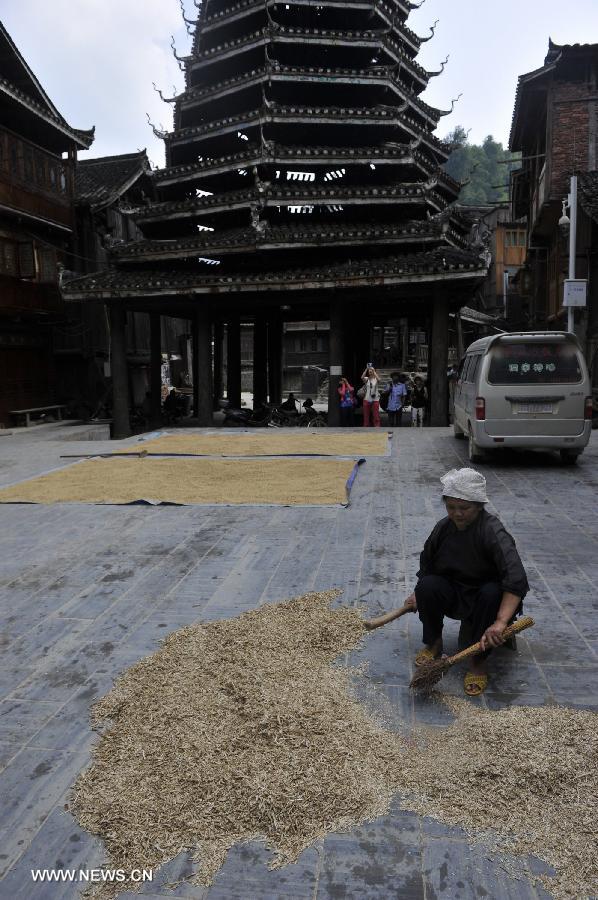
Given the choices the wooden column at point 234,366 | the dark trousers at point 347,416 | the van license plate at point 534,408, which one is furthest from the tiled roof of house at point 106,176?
the van license plate at point 534,408

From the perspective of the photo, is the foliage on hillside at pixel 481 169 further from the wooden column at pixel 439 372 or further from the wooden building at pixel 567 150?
the wooden column at pixel 439 372

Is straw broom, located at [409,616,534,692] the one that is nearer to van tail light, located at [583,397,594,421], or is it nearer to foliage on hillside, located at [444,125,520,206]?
van tail light, located at [583,397,594,421]

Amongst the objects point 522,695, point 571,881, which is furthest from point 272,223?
point 571,881

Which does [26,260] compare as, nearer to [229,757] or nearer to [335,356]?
[335,356]

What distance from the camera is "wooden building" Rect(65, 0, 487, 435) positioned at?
59.4 feet

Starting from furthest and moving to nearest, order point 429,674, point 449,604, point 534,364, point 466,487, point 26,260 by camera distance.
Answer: point 26,260, point 534,364, point 449,604, point 466,487, point 429,674

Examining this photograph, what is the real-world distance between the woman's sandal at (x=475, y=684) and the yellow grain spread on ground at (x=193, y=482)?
489 centimetres

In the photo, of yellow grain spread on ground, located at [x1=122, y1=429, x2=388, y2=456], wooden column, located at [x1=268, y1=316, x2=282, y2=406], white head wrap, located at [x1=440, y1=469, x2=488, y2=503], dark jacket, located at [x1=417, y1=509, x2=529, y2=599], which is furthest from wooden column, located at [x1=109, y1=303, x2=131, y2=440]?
white head wrap, located at [x1=440, y1=469, x2=488, y2=503]

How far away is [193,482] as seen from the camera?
32.6 feet

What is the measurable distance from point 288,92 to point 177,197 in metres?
5.00

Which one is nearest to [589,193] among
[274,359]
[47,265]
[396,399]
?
[396,399]

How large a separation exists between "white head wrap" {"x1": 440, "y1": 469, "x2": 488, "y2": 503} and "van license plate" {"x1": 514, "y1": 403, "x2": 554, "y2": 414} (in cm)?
695

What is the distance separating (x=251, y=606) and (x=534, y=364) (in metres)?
7.04

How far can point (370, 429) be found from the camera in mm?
16828
